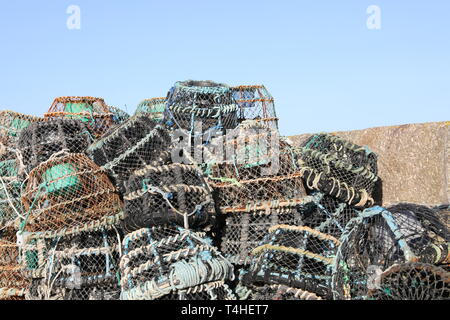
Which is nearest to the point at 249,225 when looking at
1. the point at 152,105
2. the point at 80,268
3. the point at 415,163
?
the point at 80,268

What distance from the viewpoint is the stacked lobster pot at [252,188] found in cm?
431

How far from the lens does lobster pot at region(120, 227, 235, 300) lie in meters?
3.29

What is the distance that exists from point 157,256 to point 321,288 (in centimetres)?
107

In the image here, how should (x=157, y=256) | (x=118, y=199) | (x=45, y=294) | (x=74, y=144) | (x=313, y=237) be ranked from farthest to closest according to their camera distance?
(x=74, y=144) → (x=118, y=199) → (x=45, y=294) → (x=313, y=237) → (x=157, y=256)

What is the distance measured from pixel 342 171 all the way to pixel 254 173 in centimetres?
72

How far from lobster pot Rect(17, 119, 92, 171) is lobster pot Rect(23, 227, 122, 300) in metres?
0.88

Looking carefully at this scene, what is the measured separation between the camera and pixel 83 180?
4.20 metres

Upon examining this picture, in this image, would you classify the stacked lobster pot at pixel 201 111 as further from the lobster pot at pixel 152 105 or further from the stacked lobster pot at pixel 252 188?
the lobster pot at pixel 152 105

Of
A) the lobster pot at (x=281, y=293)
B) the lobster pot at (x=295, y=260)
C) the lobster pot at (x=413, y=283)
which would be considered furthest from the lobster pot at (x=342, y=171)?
the lobster pot at (x=413, y=283)

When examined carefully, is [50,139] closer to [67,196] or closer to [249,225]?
[67,196]

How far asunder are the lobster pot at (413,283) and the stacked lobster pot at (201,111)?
243 cm

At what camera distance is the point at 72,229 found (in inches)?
159
